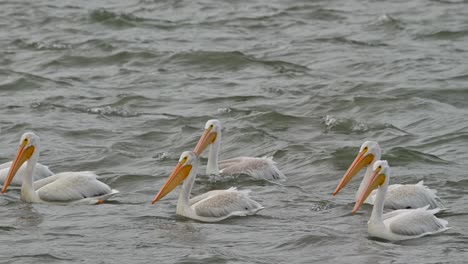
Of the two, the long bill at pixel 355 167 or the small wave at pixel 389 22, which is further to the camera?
the small wave at pixel 389 22

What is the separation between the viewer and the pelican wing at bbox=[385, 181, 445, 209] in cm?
1023

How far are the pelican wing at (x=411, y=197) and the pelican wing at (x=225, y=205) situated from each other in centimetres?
113

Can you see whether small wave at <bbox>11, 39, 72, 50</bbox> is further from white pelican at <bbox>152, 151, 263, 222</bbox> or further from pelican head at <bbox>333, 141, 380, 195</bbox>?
pelican head at <bbox>333, 141, 380, 195</bbox>

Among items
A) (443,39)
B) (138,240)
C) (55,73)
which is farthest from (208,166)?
(443,39)

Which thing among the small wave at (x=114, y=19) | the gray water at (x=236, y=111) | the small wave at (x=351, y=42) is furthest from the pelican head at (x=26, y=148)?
the small wave at (x=114, y=19)

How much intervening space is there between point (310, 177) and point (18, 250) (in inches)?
145

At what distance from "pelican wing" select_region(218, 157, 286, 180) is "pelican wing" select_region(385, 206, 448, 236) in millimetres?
2164

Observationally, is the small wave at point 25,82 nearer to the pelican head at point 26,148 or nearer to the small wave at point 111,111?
the small wave at point 111,111

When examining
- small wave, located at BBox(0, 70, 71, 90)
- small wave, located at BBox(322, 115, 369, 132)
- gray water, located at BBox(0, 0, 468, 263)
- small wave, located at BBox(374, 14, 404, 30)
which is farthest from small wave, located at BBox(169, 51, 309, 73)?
small wave, located at BBox(322, 115, 369, 132)

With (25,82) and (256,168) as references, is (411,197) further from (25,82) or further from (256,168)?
(25,82)

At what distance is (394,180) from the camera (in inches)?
461

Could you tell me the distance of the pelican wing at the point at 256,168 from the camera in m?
11.5

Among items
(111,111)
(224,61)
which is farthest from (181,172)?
(224,61)

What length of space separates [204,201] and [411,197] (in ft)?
5.73
